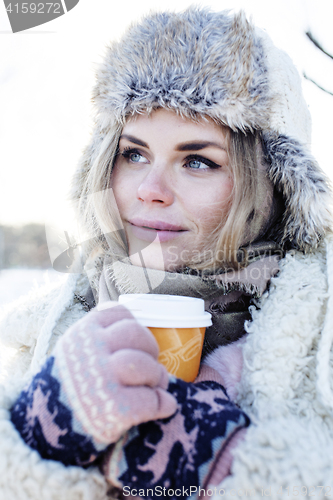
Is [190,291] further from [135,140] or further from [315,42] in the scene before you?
[315,42]

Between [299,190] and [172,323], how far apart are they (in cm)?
68

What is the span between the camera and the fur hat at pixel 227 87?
1.04 m

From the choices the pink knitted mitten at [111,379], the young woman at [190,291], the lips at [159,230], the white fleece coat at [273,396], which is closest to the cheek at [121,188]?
the young woman at [190,291]

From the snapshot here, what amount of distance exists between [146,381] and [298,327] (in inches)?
19.3

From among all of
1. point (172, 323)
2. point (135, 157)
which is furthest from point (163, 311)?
point (135, 157)

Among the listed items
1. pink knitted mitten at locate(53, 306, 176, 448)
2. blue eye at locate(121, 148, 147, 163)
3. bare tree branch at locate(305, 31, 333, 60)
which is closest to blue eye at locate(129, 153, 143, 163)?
blue eye at locate(121, 148, 147, 163)

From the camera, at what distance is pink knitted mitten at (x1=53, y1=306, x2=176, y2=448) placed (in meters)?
0.52

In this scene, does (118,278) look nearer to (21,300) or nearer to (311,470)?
(21,300)

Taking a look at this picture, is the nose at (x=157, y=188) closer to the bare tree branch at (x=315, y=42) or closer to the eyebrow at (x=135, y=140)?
the eyebrow at (x=135, y=140)

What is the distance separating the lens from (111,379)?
528 mm

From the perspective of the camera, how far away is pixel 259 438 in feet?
2.05

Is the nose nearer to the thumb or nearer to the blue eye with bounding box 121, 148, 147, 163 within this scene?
the blue eye with bounding box 121, 148, 147, 163

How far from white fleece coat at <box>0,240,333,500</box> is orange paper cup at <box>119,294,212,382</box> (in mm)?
190

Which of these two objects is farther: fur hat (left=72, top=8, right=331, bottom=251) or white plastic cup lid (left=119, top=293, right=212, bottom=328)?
fur hat (left=72, top=8, right=331, bottom=251)
